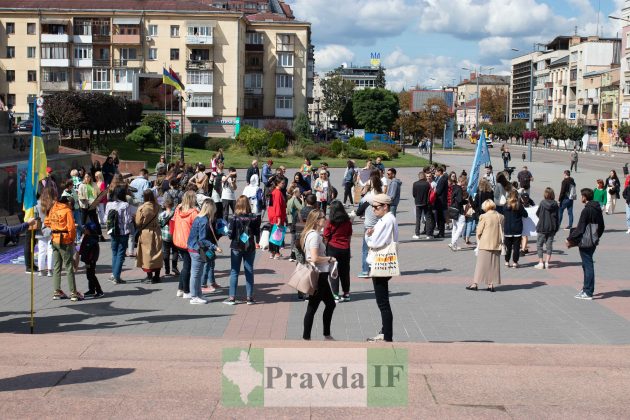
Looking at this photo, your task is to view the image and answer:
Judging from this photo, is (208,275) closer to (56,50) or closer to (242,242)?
(242,242)

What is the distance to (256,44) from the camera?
83312 millimetres

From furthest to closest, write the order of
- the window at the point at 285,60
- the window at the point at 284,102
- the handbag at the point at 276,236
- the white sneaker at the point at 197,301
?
the window at the point at 284,102 < the window at the point at 285,60 < the handbag at the point at 276,236 < the white sneaker at the point at 197,301

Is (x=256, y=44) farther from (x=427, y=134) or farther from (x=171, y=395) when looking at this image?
(x=171, y=395)

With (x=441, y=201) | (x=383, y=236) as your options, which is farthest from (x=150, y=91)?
(x=383, y=236)

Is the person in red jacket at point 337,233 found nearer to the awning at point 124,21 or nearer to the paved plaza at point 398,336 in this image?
the paved plaza at point 398,336

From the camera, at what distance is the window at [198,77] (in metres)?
77.2

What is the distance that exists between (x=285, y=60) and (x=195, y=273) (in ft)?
245

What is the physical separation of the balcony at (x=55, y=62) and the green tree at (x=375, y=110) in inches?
1352

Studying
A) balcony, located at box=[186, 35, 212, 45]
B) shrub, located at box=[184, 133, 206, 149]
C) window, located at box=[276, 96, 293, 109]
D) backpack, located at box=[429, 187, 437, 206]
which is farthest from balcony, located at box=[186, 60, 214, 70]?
backpack, located at box=[429, 187, 437, 206]

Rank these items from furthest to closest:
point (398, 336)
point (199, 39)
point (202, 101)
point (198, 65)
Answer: point (202, 101) < point (198, 65) < point (199, 39) < point (398, 336)

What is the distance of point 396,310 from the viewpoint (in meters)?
11.3

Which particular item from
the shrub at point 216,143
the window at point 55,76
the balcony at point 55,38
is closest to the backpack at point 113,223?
the shrub at point 216,143

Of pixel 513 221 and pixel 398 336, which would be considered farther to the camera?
pixel 513 221

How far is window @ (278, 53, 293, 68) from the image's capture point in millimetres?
83938
